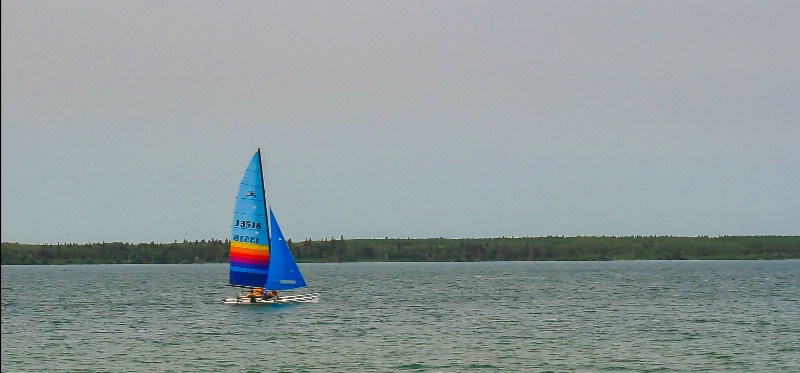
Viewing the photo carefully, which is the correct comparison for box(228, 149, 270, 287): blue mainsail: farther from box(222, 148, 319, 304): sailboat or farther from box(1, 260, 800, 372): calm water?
box(1, 260, 800, 372): calm water

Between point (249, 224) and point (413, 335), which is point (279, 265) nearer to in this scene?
point (249, 224)

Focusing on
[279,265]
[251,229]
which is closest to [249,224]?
[251,229]

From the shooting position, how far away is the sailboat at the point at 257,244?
8169 cm

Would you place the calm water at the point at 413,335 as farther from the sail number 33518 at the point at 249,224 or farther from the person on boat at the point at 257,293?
the sail number 33518 at the point at 249,224

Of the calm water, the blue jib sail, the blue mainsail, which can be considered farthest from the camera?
the blue jib sail

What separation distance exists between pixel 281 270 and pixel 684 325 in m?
32.7

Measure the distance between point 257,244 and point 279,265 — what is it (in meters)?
2.54

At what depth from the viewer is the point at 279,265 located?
271ft

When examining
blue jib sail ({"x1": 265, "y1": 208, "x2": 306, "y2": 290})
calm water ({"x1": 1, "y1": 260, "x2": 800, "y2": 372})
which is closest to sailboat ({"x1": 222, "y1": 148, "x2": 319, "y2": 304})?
blue jib sail ({"x1": 265, "y1": 208, "x2": 306, "y2": 290})

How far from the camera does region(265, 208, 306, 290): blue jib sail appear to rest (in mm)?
82250

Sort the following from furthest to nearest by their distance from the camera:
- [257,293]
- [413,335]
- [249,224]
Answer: [257,293] → [249,224] → [413,335]

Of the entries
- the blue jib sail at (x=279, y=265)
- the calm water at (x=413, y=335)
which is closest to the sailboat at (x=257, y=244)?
the blue jib sail at (x=279, y=265)

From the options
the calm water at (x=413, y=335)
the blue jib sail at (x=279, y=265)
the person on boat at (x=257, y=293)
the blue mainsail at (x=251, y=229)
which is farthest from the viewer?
the person on boat at (x=257, y=293)

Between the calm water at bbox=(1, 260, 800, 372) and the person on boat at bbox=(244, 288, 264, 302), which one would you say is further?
the person on boat at bbox=(244, 288, 264, 302)
